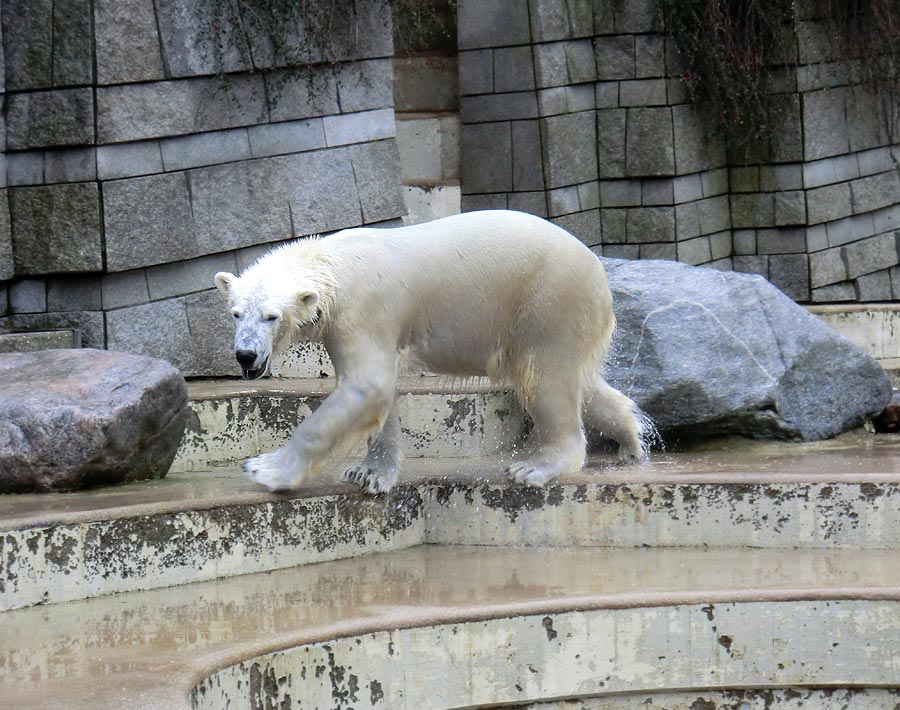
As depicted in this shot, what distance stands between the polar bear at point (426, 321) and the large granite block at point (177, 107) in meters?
1.76

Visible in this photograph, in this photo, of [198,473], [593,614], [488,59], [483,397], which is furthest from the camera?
[488,59]

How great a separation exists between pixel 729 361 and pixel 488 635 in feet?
7.89

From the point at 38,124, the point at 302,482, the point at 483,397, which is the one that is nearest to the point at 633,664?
the point at 302,482

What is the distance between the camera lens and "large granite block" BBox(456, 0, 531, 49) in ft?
29.8

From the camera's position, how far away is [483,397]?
6.37m

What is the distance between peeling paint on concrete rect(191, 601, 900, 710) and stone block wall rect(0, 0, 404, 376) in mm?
2968

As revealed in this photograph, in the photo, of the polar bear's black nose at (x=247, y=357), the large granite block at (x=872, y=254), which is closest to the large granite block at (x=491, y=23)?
the large granite block at (x=872, y=254)

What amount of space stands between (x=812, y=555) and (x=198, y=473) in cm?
241

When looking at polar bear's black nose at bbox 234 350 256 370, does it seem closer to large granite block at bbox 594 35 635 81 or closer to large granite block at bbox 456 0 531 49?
large granite block at bbox 456 0 531 49

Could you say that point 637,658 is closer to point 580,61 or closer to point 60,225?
point 60,225

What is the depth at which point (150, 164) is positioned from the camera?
22.2 feet

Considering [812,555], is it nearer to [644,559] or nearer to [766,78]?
[644,559]

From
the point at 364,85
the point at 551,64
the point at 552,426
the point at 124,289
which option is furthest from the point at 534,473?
the point at 551,64

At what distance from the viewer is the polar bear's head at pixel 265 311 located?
4789mm
